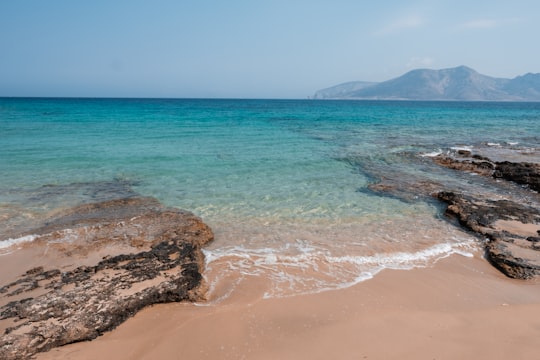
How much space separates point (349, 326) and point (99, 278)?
174 inches

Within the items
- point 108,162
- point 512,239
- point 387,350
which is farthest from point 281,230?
point 108,162

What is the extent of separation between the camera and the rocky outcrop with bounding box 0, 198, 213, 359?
4668 millimetres

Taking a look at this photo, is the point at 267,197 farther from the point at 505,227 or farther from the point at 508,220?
the point at 508,220

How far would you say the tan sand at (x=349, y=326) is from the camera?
14.5 ft

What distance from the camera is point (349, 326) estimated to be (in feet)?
16.2

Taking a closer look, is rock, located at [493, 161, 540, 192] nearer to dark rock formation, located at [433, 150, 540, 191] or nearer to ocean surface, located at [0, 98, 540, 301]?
dark rock formation, located at [433, 150, 540, 191]

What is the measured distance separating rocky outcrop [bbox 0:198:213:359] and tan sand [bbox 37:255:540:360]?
0.93 feet

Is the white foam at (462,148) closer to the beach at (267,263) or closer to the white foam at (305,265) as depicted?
the beach at (267,263)

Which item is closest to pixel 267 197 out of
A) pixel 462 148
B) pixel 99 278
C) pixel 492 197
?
pixel 99 278

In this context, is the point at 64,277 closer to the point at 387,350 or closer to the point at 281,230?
the point at 281,230

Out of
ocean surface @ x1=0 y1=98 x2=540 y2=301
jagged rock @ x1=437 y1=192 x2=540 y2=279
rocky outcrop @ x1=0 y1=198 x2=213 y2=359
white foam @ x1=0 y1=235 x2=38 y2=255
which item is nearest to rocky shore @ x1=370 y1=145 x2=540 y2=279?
jagged rock @ x1=437 y1=192 x2=540 y2=279

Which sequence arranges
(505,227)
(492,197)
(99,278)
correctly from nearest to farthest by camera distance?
(99,278) → (505,227) → (492,197)

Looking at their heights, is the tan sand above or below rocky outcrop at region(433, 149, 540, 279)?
below

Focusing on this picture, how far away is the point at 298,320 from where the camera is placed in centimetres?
507
